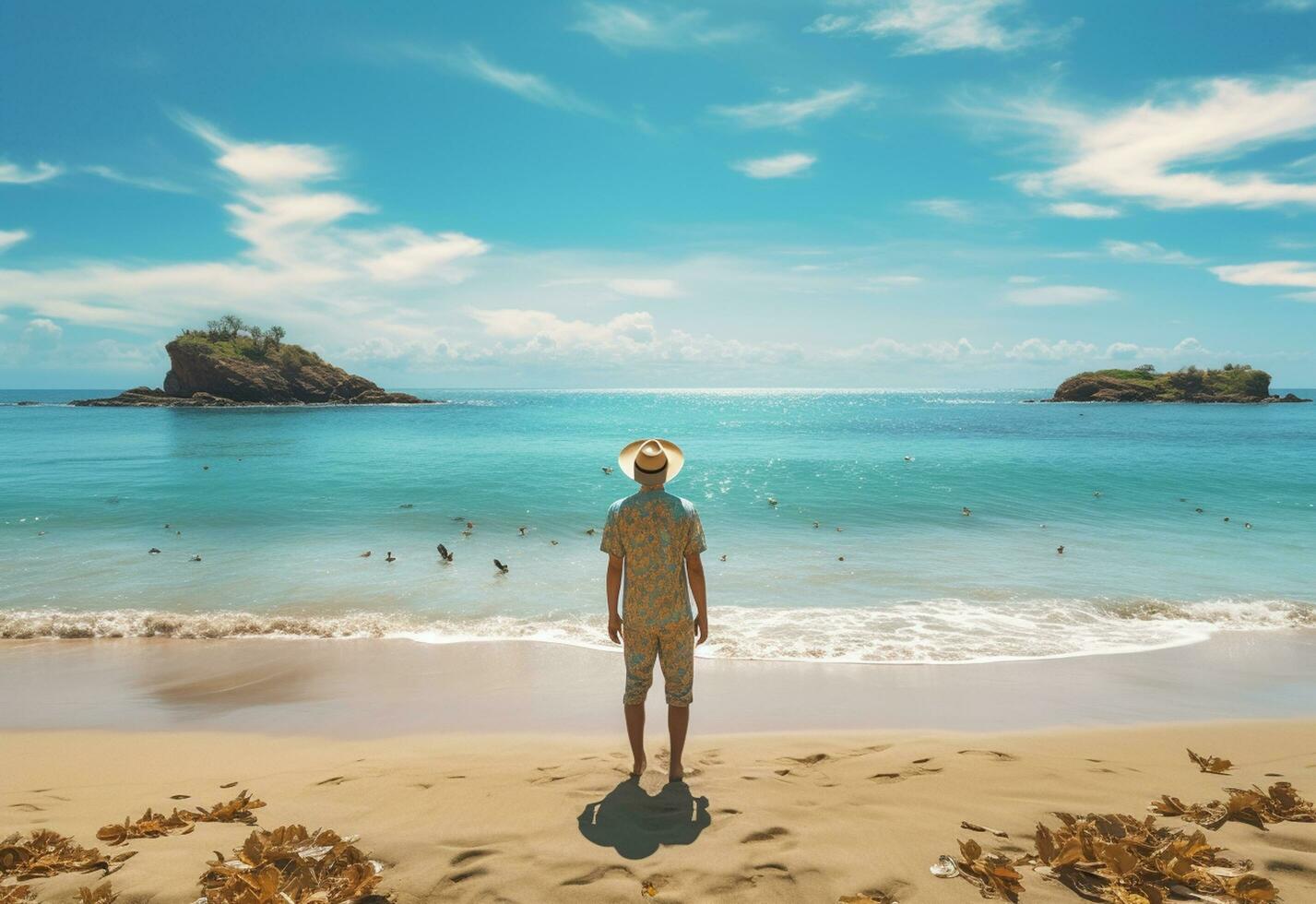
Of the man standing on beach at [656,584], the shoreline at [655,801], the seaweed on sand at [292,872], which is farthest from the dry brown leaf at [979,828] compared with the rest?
the seaweed on sand at [292,872]

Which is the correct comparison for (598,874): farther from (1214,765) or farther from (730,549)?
(730,549)

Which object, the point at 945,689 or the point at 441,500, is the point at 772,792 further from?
the point at 441,500

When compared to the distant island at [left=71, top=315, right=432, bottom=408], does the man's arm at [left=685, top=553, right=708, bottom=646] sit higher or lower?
lower

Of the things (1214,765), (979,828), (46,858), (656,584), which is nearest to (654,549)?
(656,584)

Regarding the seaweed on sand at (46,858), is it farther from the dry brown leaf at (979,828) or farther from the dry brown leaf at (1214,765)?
the dry brown leaf at (1214,765)

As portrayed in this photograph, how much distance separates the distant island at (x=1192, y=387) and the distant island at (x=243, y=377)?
425ft

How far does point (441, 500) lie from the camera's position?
890 inches

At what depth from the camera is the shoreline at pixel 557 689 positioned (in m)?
7.23

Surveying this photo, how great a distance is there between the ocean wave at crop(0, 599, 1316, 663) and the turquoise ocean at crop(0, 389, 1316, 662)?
0.05 metres

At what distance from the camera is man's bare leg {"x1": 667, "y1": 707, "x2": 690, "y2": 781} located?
5457mm

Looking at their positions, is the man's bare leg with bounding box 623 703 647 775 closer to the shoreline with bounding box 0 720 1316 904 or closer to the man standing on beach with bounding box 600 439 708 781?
the man standing on beach with bounding box 600 439 708 781

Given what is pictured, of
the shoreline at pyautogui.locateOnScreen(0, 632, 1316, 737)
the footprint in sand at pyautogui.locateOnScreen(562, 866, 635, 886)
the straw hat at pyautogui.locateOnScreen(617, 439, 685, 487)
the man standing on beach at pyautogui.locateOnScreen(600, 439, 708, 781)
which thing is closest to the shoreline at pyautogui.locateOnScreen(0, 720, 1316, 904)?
the footprint in sand at pyautogui.locateOnScreen(562, 866, 635, 886)

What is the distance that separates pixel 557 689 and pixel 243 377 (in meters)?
109

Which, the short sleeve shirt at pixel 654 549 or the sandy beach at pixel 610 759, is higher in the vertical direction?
the short sleeve shirt at pixel 654 549
